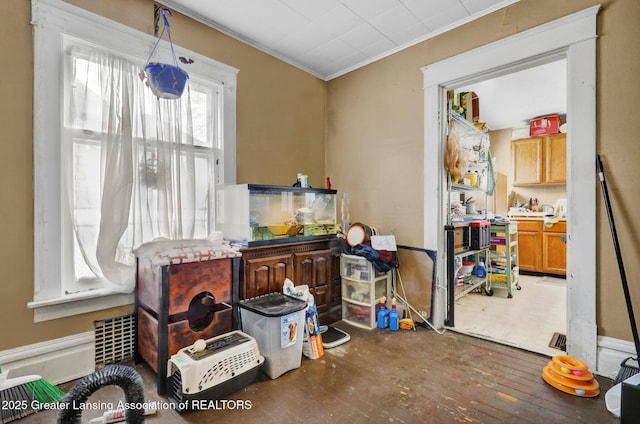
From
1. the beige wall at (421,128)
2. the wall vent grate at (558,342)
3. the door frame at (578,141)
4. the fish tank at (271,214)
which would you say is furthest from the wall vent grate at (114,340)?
the wall vent grate at (558,342)

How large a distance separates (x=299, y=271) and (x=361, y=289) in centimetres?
68

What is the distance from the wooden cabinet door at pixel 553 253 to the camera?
4953mm

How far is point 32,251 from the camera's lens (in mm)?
1896

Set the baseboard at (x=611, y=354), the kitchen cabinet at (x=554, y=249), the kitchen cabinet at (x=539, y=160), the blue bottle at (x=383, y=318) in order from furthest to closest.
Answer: the kitchen cabinet at (x=539, y=160), the kitchen cabinet at (x=554, y=249), the blue bottle at (x=383, y=318), the baseboard at (x=611, y=354)

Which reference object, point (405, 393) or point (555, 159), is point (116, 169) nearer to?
point (405, 393)

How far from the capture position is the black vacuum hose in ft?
2.79

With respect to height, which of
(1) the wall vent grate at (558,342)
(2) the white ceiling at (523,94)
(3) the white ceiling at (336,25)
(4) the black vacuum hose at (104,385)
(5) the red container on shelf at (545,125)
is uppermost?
(3) the white ceiling at (336,25)

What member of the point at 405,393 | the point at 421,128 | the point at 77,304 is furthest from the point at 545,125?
the point at 77,304

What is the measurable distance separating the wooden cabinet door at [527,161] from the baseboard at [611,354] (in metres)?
4.22

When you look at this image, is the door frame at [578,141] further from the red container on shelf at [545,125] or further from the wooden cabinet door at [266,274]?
the red container on shelf at [545,125]

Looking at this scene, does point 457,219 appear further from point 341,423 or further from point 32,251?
point 32,251

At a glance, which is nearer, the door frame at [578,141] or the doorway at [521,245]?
the door frame at [578,141]

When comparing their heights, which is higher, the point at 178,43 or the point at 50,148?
the point at 178,43

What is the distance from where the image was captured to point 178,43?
2.49m
